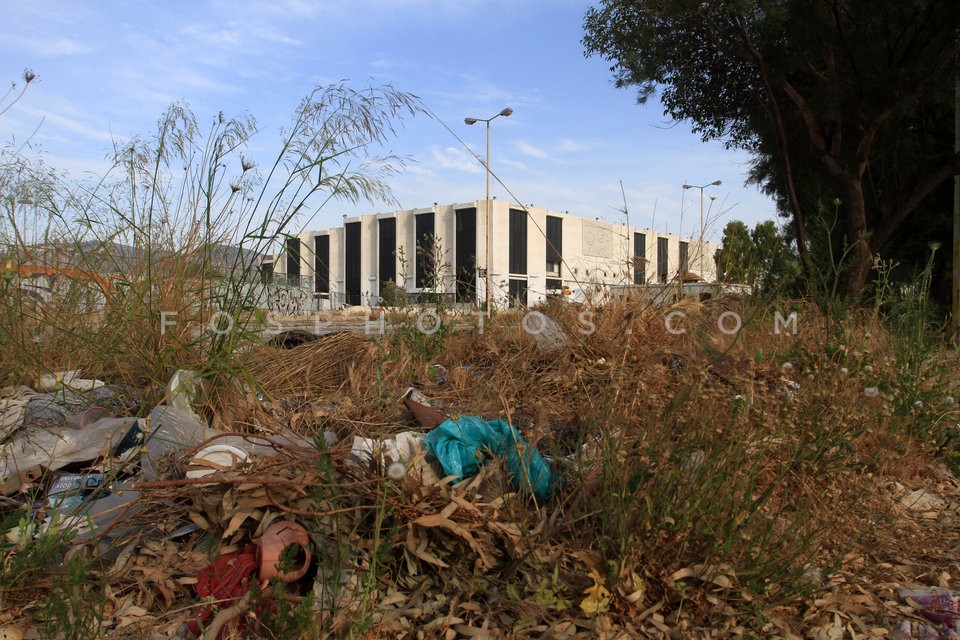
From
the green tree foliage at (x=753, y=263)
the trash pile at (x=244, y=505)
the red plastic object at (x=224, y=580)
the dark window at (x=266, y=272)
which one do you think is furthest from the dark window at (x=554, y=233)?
the red plastic object at (x=224, y=580)

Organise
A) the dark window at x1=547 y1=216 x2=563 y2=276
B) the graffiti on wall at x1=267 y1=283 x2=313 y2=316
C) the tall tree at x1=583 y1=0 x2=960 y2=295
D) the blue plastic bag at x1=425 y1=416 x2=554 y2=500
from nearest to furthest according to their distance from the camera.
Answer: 1. the blue plastic bag at x1=425 y1=416 x2=554 y2=500
2. the graffiti on wall at x1=267 y1=283 x2=313 y2=316
3. the tall tree at x1=583 y1=0 x2=960 y2=295
4. the dark window at x1=547 y1=216 x2=563 y2=276

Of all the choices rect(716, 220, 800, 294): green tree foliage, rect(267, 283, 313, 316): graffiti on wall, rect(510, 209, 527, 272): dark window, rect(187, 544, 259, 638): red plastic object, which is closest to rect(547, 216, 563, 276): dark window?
rect(510, 209, 527, 272): dark window

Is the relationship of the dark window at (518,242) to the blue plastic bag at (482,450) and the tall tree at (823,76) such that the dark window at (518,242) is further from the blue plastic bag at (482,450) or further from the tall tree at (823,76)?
the blue plastic bag at (482,450)

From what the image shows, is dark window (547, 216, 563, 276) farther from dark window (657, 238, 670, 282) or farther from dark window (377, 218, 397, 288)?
dark window (657, 238, 670, 282)

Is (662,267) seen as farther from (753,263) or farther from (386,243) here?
(386,243)

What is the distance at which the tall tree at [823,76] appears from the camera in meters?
6.65

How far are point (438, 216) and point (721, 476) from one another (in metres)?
41.8

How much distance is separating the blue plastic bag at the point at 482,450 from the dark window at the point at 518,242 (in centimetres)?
3923

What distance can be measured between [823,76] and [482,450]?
7.39 meters

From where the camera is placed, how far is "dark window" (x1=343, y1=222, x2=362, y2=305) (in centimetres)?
4740

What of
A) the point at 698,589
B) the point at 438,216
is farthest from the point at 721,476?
the point at 438,216

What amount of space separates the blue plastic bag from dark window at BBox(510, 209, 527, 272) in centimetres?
3923

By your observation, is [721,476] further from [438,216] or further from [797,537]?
[438,216]

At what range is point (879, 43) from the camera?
695cm
